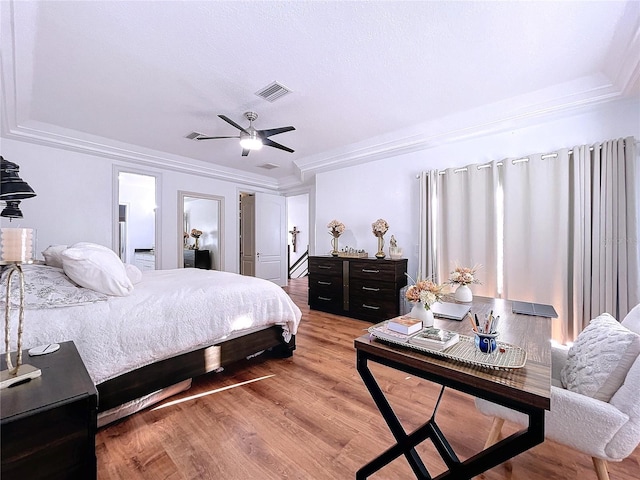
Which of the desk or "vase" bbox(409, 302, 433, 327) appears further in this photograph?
"vase" bbox(409, 302, 433, 327)

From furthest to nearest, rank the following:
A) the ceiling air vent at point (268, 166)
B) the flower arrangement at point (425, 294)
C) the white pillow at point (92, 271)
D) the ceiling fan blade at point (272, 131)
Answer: the ceiling air vent at point (268, 166) → the ceiling fan blade at point (272, 131) → the white pillow at point (92, 271) → the flower arrangement at point (425, 294)

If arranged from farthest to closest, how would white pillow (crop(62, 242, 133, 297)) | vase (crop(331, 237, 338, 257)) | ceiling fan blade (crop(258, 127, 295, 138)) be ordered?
vase (crop(331, 237, 338, 257)) < ceiling fan blade (crop(258, 127, 295, 138)) < white pillow (crop(62, 242, 133, 297))

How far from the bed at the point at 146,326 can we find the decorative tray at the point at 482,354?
60.8 inches

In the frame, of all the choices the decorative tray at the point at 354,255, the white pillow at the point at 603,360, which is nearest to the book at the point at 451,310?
the white pillow at the point at 603,360

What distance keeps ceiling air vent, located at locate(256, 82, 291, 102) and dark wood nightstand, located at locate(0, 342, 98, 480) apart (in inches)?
106

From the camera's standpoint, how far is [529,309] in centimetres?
193

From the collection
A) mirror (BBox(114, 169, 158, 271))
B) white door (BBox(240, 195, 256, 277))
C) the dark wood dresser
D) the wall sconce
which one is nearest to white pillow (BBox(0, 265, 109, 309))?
the wall sconce

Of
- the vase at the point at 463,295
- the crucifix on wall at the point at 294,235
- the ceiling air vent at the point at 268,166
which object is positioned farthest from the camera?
the crucifix on wall at the point at 294,235

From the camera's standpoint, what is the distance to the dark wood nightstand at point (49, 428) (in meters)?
0.89

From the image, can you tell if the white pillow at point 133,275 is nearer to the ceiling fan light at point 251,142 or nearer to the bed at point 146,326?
the bed at point 146,326

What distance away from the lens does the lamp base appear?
1.02 meters

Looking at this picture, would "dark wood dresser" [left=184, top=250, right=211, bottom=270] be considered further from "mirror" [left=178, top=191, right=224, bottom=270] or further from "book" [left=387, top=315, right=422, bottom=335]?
"book" [left=387, top=315, right=422, bottom=335]

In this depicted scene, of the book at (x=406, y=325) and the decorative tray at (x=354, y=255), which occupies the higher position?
the decorative tray at (x=354, y=255)

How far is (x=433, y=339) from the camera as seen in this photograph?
117cm
